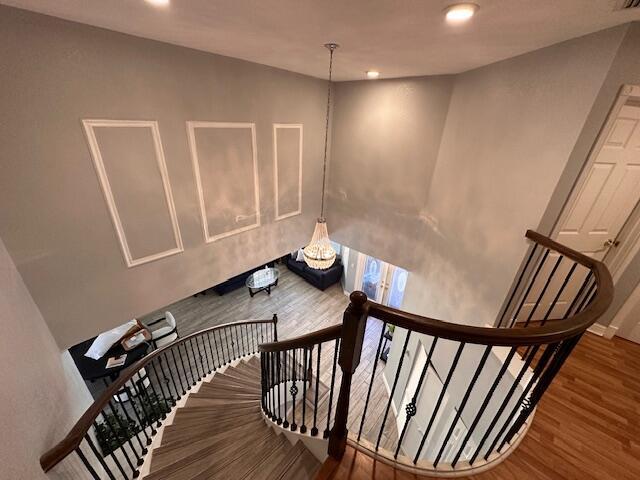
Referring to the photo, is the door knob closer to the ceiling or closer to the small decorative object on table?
the ceiling

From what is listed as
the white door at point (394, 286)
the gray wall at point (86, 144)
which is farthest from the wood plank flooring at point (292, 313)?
the gray wall at point (86, 144)

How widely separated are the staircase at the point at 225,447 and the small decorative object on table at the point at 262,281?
3.97 m

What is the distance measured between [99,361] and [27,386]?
3.49 meters

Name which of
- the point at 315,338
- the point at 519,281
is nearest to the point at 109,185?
the point at 315,338

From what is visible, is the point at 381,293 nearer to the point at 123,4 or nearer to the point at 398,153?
the point at 398,153

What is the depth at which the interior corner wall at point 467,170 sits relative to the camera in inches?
81.0

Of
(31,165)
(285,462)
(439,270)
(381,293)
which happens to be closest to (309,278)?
(381,293)

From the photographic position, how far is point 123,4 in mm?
1764

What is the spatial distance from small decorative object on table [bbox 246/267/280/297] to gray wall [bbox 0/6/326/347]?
11.6 feet

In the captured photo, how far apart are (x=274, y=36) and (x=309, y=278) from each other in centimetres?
648

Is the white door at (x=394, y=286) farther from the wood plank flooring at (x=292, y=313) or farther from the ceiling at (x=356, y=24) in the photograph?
the ceiling at (x=356, y=24)

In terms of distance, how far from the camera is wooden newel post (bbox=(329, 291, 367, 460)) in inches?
42.6

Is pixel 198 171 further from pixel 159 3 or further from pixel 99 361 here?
pixel 99 361

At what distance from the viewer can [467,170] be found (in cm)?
313
